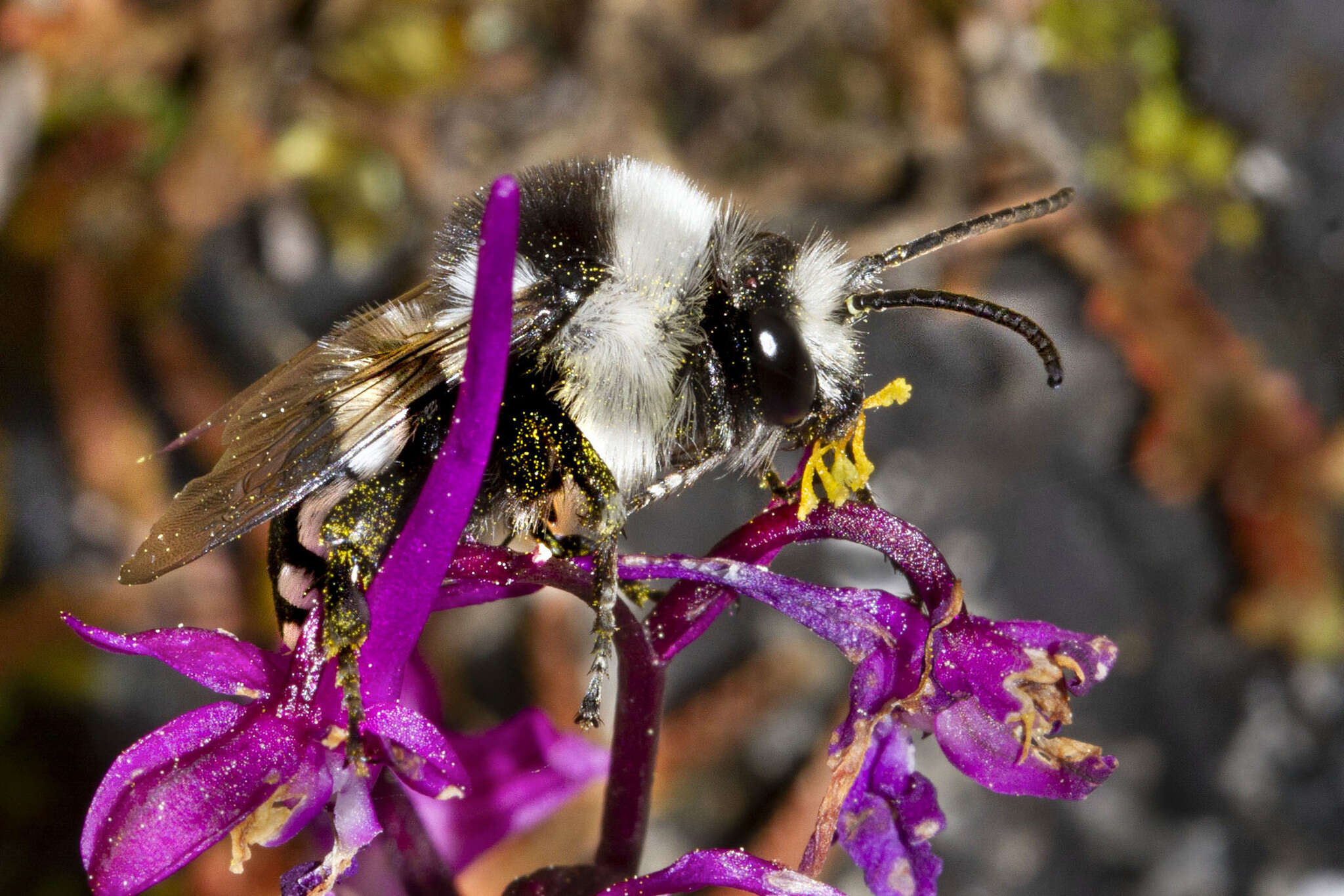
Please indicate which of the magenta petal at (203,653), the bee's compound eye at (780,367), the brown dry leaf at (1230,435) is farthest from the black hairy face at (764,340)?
the brown dry leaf at (1230,435)

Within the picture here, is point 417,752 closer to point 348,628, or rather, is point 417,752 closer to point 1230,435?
point 348,628

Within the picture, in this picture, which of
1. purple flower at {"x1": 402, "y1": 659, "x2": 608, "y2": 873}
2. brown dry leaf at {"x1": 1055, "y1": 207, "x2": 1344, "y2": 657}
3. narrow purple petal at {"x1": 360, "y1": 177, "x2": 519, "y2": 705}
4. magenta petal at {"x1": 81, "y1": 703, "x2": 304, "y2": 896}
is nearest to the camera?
narrow purple petal at {"x1": 360, "y1": 177, "x2": 519, "y2": 705}

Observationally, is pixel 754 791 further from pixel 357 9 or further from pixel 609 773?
pixel 357 9

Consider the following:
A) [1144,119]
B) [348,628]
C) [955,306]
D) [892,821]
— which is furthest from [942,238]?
[1144,119]

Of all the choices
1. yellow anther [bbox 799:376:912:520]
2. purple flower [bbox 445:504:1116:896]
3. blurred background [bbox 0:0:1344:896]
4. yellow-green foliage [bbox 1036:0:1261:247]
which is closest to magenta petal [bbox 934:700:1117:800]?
purple flower [bbox 445:504:1116:896]

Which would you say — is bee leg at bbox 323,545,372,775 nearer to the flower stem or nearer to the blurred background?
the flower stem

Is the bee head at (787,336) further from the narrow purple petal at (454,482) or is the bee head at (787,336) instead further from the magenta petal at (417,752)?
the magenta petal at (417,752)
